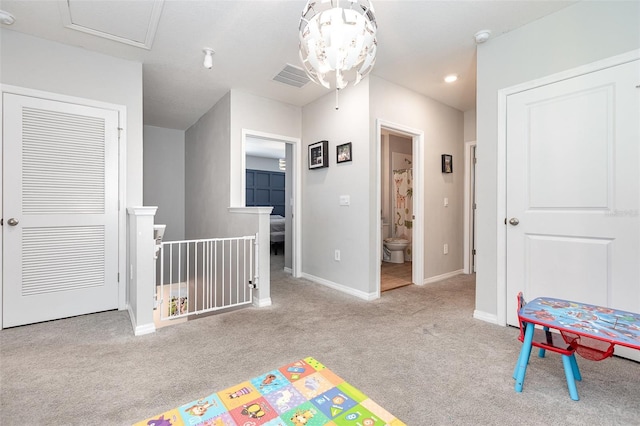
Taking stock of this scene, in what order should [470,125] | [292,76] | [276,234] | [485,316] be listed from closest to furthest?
[485,316]
[292,76]
[470,125]
[276,234]

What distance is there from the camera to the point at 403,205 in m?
5.99

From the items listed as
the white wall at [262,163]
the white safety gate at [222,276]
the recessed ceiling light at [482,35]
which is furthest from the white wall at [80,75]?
the white wall at [262,163]

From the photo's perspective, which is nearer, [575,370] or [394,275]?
[575,370]

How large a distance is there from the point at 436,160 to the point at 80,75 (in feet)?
13.7

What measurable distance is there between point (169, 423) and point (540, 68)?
3221 millimetres

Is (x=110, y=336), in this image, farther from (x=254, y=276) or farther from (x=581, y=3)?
(x=581, y=3)

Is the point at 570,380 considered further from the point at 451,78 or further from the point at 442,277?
→ the point at 451,78

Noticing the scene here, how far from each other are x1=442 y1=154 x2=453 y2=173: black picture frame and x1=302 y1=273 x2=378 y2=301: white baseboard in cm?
211

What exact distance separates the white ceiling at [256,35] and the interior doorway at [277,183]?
38.2 inches

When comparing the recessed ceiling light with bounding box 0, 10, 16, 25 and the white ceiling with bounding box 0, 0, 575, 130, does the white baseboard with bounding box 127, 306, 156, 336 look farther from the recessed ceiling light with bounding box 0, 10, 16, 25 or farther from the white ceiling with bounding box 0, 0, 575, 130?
the recessed ceiling light with bounding box 0, 10, 16, 25

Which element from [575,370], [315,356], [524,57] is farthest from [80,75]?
[575,370]

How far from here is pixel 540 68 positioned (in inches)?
90.7

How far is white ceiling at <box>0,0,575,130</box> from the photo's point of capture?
2.21 metres

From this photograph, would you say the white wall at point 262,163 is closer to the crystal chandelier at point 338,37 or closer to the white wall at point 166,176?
the white wall at point 166,176
